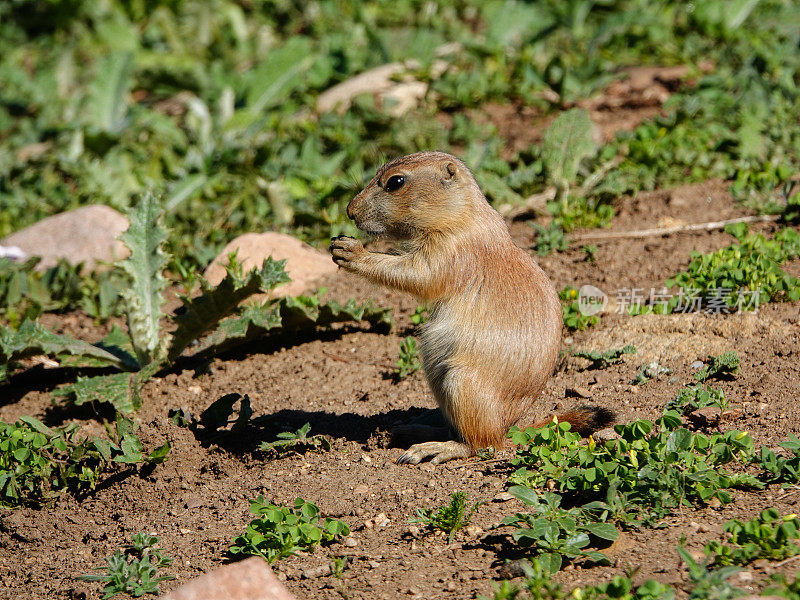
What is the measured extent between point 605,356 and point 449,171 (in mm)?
1358

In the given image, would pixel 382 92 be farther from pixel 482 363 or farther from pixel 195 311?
pixel 482 363

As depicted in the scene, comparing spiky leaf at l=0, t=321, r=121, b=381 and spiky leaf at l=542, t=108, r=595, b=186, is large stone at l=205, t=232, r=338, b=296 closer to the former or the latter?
spiky leaf at l=0, t=321, r=121, b=381

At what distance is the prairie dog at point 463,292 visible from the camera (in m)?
4.43

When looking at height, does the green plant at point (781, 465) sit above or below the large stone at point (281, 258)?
above

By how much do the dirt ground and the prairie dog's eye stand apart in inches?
48.4

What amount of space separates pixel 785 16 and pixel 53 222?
694 cm

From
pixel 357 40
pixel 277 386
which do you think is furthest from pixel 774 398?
pixel 357 40

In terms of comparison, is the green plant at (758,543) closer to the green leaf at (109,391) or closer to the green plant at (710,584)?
the green plant at (710,584)

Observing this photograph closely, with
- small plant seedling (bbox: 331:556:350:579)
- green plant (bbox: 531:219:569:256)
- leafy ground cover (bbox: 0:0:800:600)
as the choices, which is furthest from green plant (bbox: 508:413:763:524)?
green plant (bbox: 531:219:569:256)

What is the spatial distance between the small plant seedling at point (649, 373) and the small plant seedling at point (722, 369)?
20 centimetres

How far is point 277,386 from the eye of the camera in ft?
18.3

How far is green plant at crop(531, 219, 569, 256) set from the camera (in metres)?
6.46

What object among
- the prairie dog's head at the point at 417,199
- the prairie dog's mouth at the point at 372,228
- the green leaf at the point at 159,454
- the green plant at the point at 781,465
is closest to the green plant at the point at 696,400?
the green plant at the point at 781,465

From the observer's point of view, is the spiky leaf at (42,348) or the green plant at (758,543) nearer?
the green plant at (758,543)
